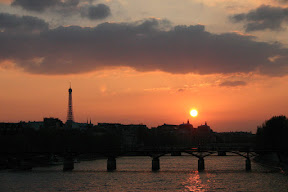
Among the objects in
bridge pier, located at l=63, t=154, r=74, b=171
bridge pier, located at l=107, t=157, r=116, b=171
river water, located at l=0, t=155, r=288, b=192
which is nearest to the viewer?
river water, located at l=0, t=155, r=288, b=192

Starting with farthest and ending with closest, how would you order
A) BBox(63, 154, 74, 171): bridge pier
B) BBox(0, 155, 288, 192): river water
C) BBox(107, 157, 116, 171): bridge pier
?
BBox(63, 154, 74, 171): bridge pier, BBox(107, 157, 116, 171): bridge pier, BBox(0, 155, 288, 192): river water

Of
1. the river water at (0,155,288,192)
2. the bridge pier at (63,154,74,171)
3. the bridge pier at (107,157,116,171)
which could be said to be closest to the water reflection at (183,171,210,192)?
the river water at (0,155,288,192)

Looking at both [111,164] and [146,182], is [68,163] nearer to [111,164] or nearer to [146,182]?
[111,164]

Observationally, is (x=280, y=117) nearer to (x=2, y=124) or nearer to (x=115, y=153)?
(x=115, y=153)

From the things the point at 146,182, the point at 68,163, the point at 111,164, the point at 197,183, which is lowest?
the point at 197,183

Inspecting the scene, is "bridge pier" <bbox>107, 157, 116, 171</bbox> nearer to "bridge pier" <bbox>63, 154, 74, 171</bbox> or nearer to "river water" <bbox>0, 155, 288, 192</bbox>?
"bridge pier" <bbox>63, 154, 74, 171</bbox>

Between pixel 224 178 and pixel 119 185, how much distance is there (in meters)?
18.3

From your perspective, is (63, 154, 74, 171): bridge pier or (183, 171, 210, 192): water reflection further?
(63, 154, 74, 171): bridge pier

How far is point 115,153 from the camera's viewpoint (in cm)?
9744

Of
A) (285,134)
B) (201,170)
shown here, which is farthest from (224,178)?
(285,134)

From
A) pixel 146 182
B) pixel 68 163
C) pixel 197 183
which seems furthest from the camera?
pixel 68 163

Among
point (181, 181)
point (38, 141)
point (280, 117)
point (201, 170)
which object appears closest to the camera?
point (181, 181)

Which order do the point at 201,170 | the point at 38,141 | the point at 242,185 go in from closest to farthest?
the point at 242,185
the point at 201,170
the point at 38,141

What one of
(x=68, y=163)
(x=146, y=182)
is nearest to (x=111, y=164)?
(x=68, y=163)
